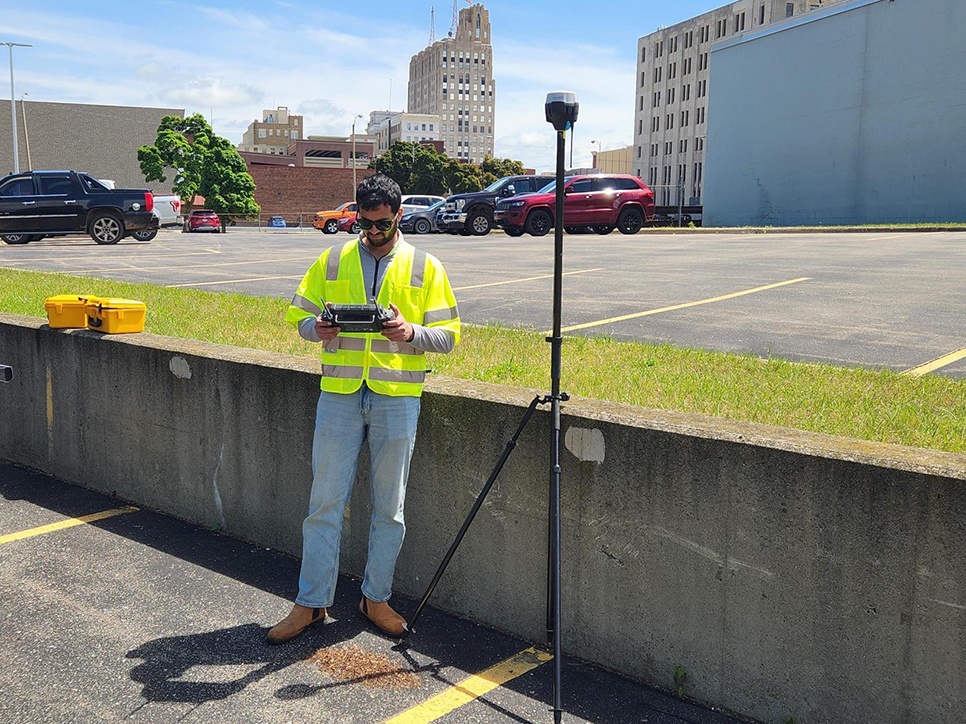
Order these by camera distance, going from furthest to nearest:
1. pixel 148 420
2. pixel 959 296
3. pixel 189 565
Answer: pixel 959 296 → pixel 148 420 → pixel 189 565

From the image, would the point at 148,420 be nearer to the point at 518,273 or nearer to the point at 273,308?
the point at 273,308

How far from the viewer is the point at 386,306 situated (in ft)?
14.4

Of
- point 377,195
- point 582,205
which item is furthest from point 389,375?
point 582,205

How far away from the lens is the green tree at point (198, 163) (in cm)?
7375

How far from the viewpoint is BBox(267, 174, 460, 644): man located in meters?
4.41

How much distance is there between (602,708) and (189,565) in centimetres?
273

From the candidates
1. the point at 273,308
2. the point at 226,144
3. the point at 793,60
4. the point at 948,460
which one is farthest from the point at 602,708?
the point at 226,144

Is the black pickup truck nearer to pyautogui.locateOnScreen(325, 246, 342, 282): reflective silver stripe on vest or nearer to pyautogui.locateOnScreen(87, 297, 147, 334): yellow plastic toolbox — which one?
pyautogui.locateOnScreen(87, 297, 147, 334): yellow plastic toolbox

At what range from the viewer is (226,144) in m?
75.6

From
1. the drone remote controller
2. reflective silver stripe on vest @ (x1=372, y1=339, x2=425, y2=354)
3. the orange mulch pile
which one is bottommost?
the orange mulch pile

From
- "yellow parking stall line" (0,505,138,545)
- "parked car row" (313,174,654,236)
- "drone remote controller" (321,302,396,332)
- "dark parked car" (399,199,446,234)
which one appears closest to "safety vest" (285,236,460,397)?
"drone remote controller" (321,302,396,332)

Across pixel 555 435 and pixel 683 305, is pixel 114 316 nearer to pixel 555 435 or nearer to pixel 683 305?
pixel 555 435

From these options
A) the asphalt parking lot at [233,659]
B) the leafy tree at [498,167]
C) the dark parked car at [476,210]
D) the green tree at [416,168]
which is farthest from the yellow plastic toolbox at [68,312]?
the leafy tree at [498,167]

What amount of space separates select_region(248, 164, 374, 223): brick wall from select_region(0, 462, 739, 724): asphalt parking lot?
85.9 metres
